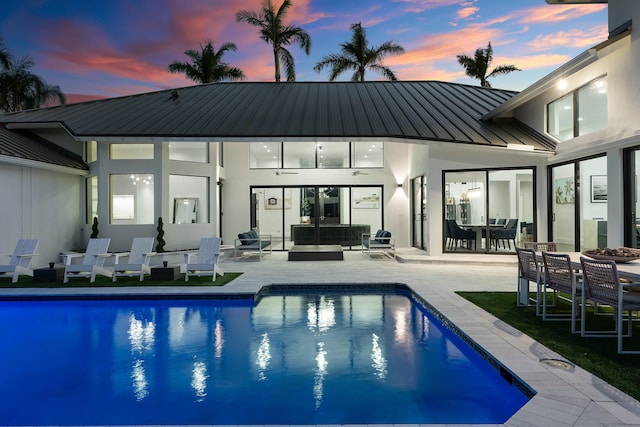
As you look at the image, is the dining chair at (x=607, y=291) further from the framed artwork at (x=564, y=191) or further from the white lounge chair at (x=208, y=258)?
the white lounge chair at (x=208, y=258)

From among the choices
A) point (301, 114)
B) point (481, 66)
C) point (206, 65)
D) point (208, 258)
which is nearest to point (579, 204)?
point (301, 114)

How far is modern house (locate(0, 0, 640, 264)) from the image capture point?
9258 mm

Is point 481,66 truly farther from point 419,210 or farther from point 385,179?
point 419,210

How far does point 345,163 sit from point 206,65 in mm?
A: 15248

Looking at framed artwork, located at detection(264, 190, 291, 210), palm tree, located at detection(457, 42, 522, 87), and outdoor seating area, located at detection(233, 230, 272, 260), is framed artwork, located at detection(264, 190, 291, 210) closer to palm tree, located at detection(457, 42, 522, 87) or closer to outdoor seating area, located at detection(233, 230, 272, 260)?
outdoor seating area, located at detection(233, 230, 272, 260)

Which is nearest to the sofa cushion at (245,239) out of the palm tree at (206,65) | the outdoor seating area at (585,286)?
the outdoor seating area at (585,286)

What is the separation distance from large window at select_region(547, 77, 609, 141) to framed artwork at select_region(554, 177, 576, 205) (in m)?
1.08

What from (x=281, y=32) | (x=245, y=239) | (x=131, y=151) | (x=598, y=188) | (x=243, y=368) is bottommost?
(x=243, y=368)

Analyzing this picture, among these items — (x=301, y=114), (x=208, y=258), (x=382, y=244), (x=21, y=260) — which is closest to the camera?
(x=208, y=258)

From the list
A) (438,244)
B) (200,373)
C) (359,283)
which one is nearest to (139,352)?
(200,373)

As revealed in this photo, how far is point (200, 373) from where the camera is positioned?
4.45m

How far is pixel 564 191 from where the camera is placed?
10.5m

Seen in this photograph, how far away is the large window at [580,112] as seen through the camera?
895cm

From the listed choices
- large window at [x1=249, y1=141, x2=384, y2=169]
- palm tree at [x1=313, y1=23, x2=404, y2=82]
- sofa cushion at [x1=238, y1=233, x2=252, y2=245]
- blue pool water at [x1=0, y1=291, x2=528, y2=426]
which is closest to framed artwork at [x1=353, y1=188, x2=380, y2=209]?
large window at [x1=249, y1=141, x2=384, y2=169]
